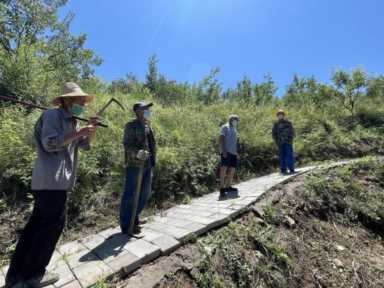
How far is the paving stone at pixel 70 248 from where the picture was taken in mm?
2959

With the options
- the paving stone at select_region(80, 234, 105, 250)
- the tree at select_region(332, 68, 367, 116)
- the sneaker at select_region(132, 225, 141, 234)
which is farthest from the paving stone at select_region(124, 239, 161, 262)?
the tree at select_region(332, 68, 367, 116)

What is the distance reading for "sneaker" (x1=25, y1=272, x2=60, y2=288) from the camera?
2.14 m

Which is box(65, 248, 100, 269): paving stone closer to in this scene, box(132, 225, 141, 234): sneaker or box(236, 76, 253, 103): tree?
box(132, 225, 141, 234): sneaker

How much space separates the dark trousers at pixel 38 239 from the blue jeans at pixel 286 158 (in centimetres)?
609

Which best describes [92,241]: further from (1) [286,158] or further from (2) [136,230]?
(1) [286,158]

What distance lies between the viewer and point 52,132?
2.10m

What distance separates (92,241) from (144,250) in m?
0.96

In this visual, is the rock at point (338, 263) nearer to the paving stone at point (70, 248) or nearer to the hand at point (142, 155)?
the hand at point (142, 155)

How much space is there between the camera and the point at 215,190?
6.12m

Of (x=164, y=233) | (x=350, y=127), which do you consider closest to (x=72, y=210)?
(x=164, y=233)

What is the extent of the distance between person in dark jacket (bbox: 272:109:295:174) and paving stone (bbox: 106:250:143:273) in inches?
213

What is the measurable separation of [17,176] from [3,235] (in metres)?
1.08

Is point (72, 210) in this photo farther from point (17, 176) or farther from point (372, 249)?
point (372, 249)

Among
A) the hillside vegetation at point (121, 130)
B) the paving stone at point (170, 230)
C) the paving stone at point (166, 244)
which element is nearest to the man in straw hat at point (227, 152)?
the hillside vegetation at point (121, 130)
